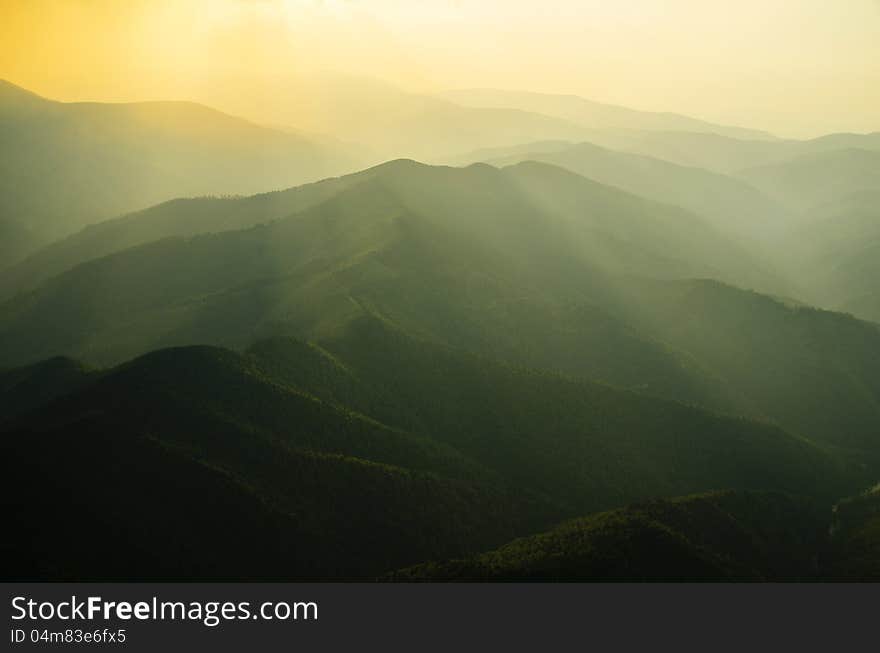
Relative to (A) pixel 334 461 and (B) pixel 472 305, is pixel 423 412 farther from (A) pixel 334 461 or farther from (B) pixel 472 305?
(B) pixel 472 305

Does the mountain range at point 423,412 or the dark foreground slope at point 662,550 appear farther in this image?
the mountain range at point 423,412

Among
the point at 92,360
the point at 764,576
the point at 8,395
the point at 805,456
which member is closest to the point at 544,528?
the point at 764,576

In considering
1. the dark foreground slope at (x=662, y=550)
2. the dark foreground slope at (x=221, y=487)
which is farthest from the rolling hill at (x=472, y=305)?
the dark foreground slope at (x=662, y=550)

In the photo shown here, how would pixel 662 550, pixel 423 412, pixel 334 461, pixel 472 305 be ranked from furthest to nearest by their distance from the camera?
1. pixel 472 305
2. pixel 423 412
3. pixel 334 461
4. pixel 662 550

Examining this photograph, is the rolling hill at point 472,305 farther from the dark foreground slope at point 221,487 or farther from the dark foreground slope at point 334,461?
the dark foreground slope at point 221,487

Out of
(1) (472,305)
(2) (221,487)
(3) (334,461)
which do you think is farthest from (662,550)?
(1) (472,305)

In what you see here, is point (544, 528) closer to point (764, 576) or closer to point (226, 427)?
point (764, 576)

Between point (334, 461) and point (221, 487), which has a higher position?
point (334, 461)
